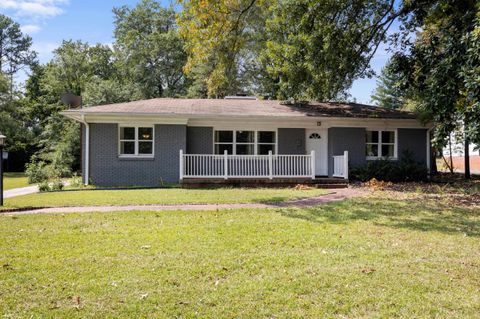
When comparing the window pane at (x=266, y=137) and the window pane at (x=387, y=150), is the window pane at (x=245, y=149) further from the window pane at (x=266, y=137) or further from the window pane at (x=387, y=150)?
the window pane at (x=387, y=150)

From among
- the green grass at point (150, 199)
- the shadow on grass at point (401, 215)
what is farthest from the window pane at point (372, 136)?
the shadow on grass at point (401, 215)

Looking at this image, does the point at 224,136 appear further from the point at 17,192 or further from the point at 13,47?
the point at 13,47

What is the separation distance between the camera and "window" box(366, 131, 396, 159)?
59.9 feet

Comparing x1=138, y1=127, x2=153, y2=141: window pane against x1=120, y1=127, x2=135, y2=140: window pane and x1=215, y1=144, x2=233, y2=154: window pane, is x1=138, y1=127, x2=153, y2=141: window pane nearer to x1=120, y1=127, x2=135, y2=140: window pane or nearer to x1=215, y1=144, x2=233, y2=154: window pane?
x1=120, y1=127, x2=135, y2=140: window pane

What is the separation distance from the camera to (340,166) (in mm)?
17031

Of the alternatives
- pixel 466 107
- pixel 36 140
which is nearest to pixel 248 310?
pixel 466 107

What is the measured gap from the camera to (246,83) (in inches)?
1400

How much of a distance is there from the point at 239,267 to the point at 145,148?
12403 mm

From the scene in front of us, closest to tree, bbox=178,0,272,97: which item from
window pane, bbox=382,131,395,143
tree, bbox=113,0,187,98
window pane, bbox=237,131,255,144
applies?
window pane, bbox=237,131,255,144

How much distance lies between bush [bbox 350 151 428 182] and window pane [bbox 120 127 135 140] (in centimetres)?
962

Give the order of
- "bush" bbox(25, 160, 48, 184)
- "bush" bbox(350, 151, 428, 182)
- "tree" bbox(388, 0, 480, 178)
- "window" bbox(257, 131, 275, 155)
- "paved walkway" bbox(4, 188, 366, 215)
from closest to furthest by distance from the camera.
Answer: "paved walkway" bbox(4, 188, 366, 215), "tree" bbox(388, 0, 480, 178), "bush" bbox(350, 151, 428, 182), "window" bbox(257, 131, 275, 155), "bush" bbox(25, 160, 48, 184)

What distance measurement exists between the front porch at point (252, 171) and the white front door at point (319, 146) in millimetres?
1288

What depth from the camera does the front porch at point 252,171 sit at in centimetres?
1591

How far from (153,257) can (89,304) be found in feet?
5.38
